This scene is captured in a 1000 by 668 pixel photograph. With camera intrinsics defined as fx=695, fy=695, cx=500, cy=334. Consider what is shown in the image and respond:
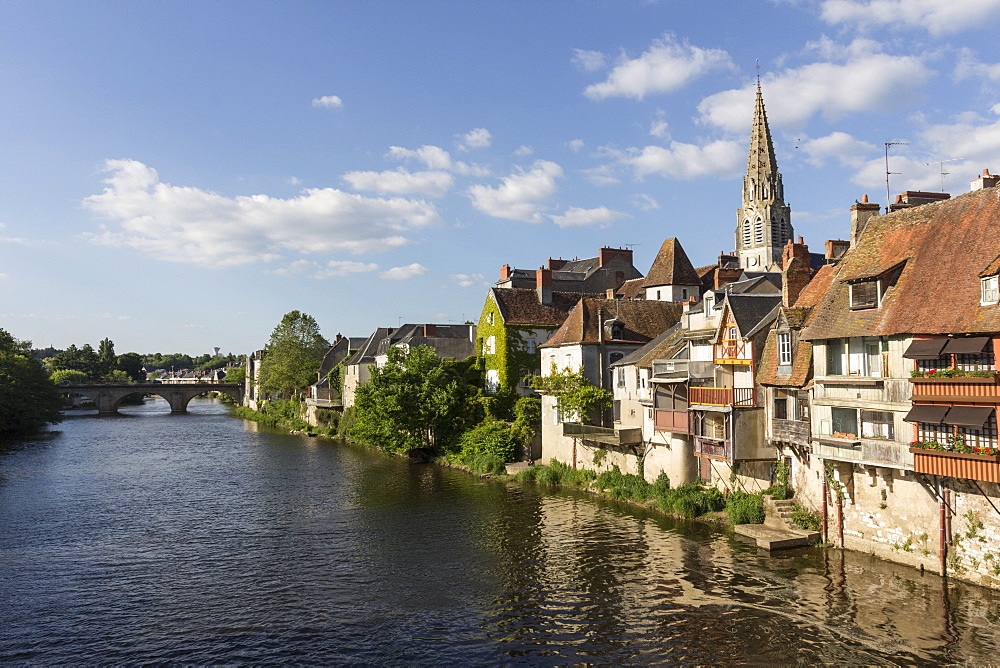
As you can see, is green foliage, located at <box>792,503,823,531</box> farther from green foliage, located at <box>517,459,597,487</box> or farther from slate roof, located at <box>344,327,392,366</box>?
slate roof, located at <box>344,327,392,366</box>

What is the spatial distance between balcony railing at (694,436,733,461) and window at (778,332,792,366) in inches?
186

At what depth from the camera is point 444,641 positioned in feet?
74.0

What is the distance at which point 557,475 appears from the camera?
46.7 meters

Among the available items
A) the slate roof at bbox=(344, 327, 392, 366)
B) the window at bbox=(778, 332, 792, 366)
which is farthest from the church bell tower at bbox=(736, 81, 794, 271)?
the window at bbox=(778, 332, 792, 366)

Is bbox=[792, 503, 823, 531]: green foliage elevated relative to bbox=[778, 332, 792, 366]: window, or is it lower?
lower

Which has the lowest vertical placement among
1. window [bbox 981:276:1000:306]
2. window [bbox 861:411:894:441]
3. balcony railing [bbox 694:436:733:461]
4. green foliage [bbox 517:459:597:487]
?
green foliage [bbox 517:459:597:487]

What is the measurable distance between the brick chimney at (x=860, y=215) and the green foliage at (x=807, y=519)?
13.1 m

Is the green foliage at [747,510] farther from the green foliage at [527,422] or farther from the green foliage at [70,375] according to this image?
the green foliage at [70,375]

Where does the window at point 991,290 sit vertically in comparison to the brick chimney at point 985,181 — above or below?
below

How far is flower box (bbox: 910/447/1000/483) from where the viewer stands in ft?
73.7

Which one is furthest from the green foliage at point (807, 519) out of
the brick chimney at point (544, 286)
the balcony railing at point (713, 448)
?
the brick chimney at point (544, 286)

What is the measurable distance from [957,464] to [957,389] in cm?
252

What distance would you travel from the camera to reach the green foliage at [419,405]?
58344 mm

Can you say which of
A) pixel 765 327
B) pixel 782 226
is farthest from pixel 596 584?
pixel 782 226
